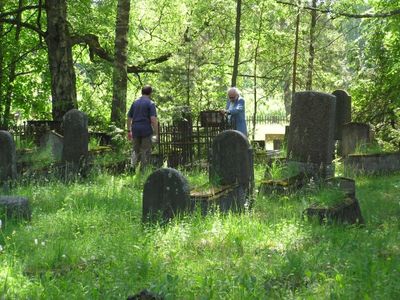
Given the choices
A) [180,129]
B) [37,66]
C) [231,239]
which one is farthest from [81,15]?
[231,239]

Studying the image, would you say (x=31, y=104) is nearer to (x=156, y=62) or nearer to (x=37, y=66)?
(x=37, y=66)

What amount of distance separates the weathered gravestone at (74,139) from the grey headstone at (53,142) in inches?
64.3

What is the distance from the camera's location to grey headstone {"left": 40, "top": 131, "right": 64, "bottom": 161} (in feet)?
46.9

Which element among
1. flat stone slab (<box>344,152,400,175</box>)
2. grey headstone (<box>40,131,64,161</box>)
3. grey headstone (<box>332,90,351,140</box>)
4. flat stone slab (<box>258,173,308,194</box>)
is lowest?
flat stone slab (<box>258,173,308,194</box>)

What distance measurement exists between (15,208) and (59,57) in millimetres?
9251

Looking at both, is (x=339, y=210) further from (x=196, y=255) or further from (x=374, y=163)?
(x=374, y=163)

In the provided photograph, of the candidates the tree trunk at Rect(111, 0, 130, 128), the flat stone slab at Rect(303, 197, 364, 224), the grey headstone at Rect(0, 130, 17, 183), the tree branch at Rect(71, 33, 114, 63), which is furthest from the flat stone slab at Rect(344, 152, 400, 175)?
the tree branch at Rect(71, 33, 114, 63)

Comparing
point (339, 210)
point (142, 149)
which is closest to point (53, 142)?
point (142, 149)

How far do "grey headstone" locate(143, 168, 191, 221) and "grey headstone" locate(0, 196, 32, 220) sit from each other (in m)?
1.68

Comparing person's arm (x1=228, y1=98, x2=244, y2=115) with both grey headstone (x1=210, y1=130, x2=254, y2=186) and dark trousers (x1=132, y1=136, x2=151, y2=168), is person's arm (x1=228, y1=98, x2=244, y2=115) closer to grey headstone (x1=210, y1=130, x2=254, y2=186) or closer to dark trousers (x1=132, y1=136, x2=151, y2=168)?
dark trousers (x1=132, y1=136, x2=151, y2=168)

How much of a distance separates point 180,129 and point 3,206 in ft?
23.6

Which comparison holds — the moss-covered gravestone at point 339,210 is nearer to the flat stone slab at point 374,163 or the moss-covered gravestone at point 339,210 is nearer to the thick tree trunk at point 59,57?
the flat stone slab at point 374,163

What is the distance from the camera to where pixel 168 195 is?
778cm

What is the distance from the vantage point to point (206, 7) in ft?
82.7
